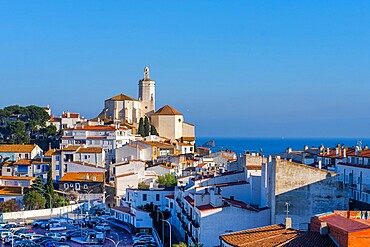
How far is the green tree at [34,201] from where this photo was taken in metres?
60.1

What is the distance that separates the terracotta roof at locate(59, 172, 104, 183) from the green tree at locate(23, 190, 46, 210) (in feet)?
15.5

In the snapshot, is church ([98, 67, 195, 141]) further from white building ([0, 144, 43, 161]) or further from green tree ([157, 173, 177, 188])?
green tree ([157, 173, 177, 188])

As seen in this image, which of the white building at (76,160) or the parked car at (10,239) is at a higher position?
the white building at (76,160)

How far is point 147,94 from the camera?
121 metres

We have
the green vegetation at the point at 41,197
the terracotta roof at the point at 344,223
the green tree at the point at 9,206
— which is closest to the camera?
the terracotta roof at the point at 344,223

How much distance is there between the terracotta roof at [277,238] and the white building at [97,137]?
55.9m

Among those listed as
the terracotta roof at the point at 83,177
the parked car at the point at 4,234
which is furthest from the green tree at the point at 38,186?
the parked car at the point at 4,234

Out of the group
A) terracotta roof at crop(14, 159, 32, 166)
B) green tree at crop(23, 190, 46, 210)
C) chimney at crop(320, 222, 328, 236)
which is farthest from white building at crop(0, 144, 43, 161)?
chimney at crop(320, 222, 328, 236)

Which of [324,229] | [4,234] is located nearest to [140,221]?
[4,234]

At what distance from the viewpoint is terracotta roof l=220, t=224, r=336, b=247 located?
2083 cm

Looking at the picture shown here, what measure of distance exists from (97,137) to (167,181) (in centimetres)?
2290

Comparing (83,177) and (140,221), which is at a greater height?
(83,177)

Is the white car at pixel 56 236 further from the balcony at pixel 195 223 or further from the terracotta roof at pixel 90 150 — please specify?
the terracotta roof at pixel 90 150

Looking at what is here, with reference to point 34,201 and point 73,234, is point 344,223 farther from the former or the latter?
point 34,201
